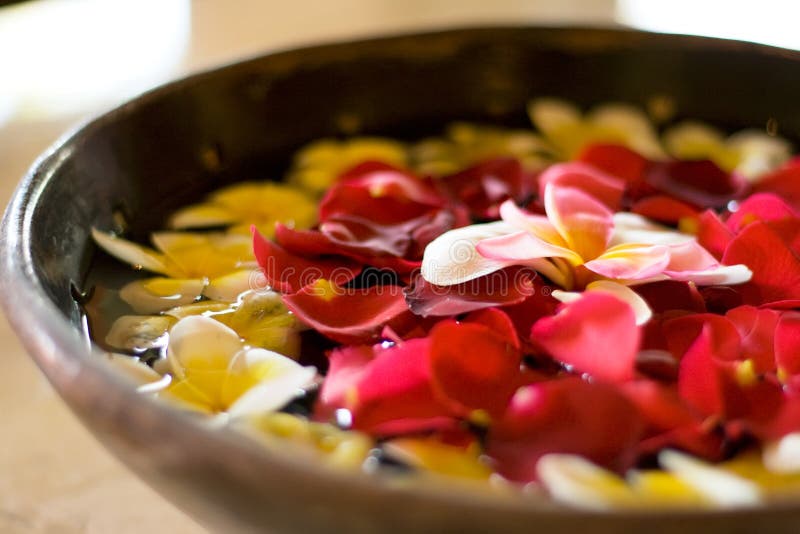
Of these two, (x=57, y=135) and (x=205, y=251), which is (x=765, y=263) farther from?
(x=57, y=135)

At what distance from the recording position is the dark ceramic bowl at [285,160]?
192 mm

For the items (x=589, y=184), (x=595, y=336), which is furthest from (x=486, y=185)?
(x=595, y=336)

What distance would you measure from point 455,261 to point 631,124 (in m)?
0.22

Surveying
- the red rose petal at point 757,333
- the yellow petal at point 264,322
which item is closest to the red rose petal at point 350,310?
the yellow petal at point 264,322

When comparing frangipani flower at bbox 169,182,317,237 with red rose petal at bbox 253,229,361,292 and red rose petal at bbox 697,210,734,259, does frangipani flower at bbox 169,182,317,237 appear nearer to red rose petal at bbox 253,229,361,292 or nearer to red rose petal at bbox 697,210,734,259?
red rose petal at bbox 253,229,361,292

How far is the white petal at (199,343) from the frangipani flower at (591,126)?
24 centimetres

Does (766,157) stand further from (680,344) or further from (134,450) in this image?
(134,450)

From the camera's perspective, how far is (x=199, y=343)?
0.32 meters

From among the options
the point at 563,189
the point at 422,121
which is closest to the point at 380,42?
the point at 422,121

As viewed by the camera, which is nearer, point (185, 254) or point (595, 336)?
point (595, 336)

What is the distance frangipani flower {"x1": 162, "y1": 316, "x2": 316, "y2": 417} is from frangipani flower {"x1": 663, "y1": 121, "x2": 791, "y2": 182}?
10.1 inches

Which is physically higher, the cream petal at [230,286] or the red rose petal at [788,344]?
the red rose petal at [788,344]

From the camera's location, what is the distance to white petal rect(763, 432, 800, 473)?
250mm

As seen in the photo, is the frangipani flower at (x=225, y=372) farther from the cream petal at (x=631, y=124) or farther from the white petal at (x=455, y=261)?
the cream petal at (x=631, y=124)
